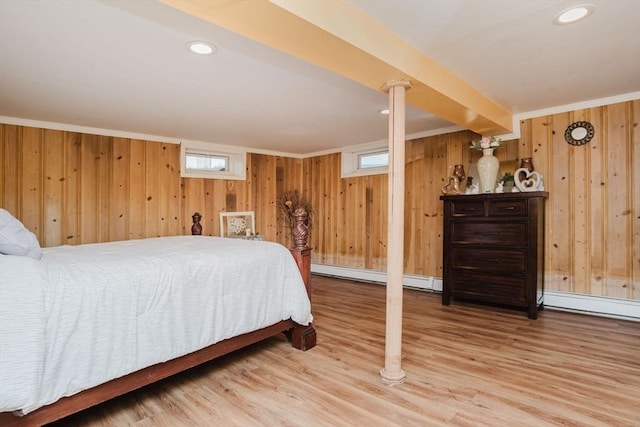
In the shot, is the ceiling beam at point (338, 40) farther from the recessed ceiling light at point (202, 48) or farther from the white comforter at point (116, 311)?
the white comforter at point (116, 311)

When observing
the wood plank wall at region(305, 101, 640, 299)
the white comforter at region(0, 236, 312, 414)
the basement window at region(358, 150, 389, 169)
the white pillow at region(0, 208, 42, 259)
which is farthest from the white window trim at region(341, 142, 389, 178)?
the white pillow at region(0, 208, 42, 259)

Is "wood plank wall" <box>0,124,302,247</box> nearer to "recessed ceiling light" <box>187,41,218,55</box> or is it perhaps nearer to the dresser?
"recessed ceiling light" <box>187,41,218,55</box>

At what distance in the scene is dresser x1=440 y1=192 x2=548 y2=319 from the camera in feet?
11.0

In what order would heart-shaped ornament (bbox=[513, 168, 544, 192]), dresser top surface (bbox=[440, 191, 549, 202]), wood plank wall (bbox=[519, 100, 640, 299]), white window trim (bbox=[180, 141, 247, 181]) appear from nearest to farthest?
wood plank wall (bbox=[519, 100, 640, 299])
dresser top surface (bbox=[440, 191, 549, 202])
heart-shaped ornament (bbox=[513, 168, 544, 192])
white window trim (bbox=[180, 141, 247, 181])

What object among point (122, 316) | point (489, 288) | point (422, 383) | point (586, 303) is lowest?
point (422, 383)

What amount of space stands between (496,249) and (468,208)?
0.52 metres

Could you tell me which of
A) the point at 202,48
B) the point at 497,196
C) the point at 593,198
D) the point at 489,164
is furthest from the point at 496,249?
the point at 202,48

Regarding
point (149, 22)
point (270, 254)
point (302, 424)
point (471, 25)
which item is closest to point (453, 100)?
point (471, 25)

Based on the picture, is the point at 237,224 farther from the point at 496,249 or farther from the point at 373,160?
the point at 496,249

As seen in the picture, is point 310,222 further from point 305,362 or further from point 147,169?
point 305,362

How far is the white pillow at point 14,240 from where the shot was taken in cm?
169

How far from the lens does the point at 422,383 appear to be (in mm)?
2121

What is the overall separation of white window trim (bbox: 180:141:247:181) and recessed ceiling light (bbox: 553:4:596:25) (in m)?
4.27

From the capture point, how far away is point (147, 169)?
175 inches
